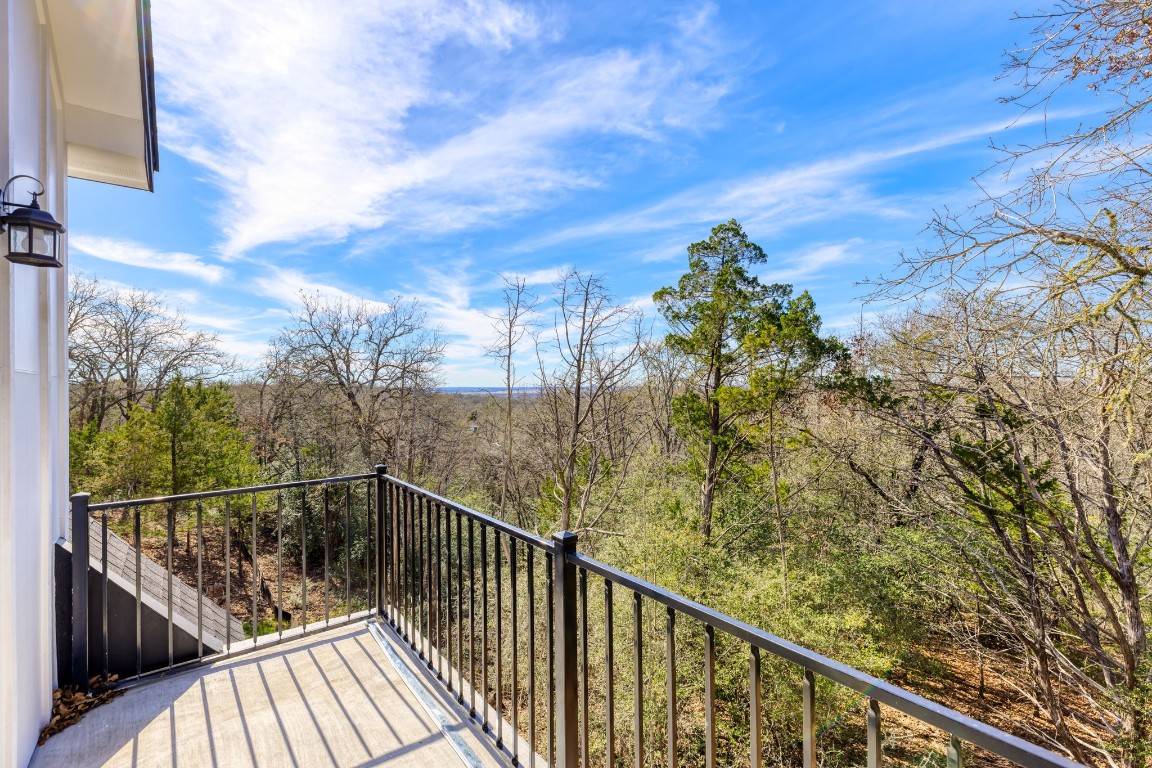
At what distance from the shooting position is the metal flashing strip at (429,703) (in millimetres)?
1923

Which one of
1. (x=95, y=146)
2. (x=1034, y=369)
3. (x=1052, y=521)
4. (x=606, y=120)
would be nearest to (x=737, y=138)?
(x=606, y=120)

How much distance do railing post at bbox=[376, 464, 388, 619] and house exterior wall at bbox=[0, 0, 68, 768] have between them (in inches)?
56.7

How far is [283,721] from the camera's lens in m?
2.14

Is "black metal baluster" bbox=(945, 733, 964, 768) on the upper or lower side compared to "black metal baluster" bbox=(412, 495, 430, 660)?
upper

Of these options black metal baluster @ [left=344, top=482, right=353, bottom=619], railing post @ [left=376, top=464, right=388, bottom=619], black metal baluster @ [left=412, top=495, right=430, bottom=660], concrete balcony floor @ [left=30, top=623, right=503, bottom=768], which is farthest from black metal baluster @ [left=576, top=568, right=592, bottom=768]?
railing post @ [left=376, top=464, right=388, bottom=619]

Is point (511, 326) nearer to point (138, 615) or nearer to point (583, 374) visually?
point (583, 374)

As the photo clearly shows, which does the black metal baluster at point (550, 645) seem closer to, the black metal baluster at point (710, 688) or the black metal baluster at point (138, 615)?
the black metal baluster at point (710, 688)

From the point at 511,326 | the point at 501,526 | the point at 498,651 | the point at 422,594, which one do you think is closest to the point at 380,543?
the point at 422,594

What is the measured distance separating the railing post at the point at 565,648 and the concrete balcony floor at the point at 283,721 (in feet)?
1.38

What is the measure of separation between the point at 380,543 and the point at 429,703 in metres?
1.16

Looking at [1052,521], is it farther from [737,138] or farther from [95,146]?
[95,146]

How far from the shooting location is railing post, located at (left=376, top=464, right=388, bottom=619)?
3.07 metres

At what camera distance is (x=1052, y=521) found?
5.86 meters

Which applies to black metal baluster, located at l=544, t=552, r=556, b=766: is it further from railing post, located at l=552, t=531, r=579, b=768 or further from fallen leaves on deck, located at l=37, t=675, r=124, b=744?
fallen leaves on deck, located at l=37, t=675, r=124, b=744
